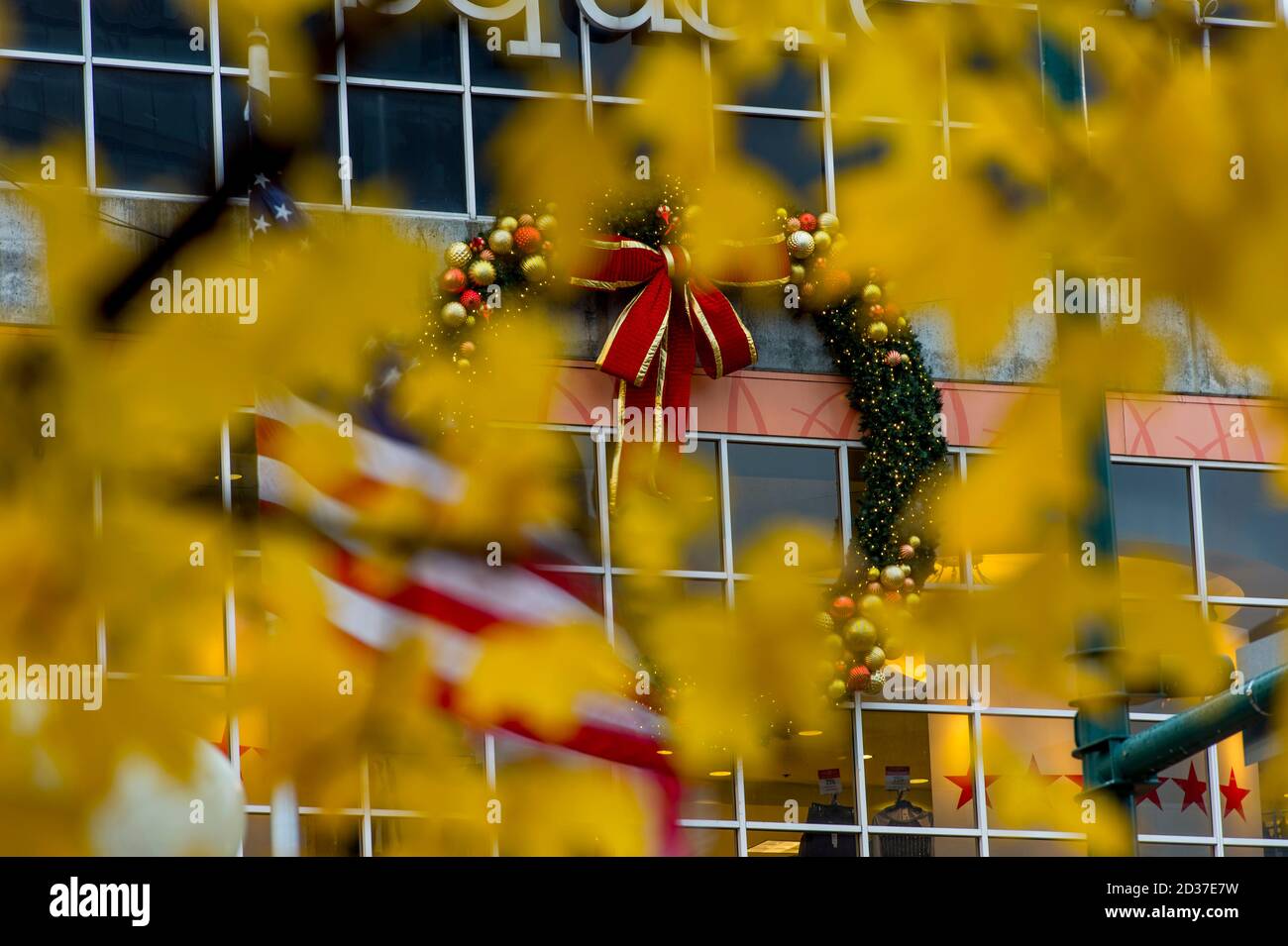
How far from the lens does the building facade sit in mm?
14289

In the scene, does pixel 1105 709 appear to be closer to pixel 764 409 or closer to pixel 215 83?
pixel 764 409

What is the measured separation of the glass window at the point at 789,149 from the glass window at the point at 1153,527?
123 inches

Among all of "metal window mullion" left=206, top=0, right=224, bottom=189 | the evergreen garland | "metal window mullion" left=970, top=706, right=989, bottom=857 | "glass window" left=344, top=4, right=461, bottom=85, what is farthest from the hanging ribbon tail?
"metal window mullion" left=206, top=0, right=224, bottom=189

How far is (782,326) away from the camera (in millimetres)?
15555

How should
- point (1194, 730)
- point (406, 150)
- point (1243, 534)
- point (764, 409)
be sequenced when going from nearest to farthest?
point (1194, 730), point (406, 150), point (764, 409), point (1243, 534)

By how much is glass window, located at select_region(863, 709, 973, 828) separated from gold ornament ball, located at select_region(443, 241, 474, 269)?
166 inches

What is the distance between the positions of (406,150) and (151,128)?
1.75 meters

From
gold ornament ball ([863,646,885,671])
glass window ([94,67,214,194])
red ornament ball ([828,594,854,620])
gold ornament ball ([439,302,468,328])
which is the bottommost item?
gold ornament ball ([863,646,885,671])

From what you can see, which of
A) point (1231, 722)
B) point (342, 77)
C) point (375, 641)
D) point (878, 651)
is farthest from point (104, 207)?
point (1231, 722)

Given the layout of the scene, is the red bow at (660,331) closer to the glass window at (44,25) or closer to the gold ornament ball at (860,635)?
the gold ornament ball at (860,635)

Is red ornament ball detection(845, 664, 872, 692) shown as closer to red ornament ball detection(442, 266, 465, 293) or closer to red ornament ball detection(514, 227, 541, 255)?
red ornament ball detection(514, 227, 541, 255)

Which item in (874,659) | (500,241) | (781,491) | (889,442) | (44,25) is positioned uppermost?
(44,25)

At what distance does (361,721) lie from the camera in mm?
12555

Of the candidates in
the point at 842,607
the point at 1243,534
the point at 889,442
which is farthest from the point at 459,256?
the point at 1243,534
